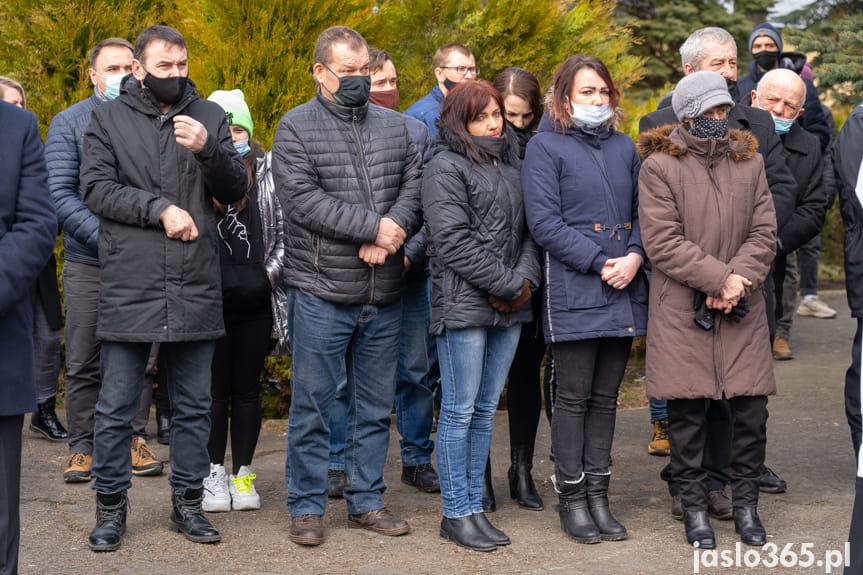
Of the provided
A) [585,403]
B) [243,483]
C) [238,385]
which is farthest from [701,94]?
[243,483]

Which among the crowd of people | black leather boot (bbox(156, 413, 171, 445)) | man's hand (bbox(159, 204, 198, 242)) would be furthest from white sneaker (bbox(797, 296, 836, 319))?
man's hand (bbox(159, 204, 198, 242))

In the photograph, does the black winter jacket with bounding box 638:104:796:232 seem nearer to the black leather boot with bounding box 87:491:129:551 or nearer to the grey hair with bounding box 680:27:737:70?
the grey hair with bounding box 680:27:737:70

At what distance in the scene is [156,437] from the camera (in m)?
6.58

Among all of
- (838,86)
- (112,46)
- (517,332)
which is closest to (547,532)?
(517,332)

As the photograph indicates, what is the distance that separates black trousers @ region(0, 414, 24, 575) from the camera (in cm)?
336

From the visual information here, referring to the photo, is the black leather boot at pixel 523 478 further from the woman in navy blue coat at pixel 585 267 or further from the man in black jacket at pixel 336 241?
the man in black jacket at pixel 336 241

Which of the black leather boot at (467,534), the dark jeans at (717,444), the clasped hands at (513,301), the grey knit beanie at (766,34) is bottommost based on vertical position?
the black leather boot at (467,534)

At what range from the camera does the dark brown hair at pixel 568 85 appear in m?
4.88

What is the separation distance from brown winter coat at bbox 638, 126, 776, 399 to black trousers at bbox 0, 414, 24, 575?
108 inches

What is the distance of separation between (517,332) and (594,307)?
38cm

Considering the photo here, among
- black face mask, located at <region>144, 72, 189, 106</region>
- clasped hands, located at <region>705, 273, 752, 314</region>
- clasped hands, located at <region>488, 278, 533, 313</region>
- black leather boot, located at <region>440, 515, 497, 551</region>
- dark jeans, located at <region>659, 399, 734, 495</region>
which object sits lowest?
black leather boot, located at <region>440, 515, 497, 551</region>

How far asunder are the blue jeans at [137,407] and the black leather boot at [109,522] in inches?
1.9

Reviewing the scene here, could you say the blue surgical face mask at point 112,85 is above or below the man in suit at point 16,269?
above

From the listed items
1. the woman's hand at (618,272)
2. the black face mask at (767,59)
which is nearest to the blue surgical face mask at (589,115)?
the woman's hand at (618,272)
